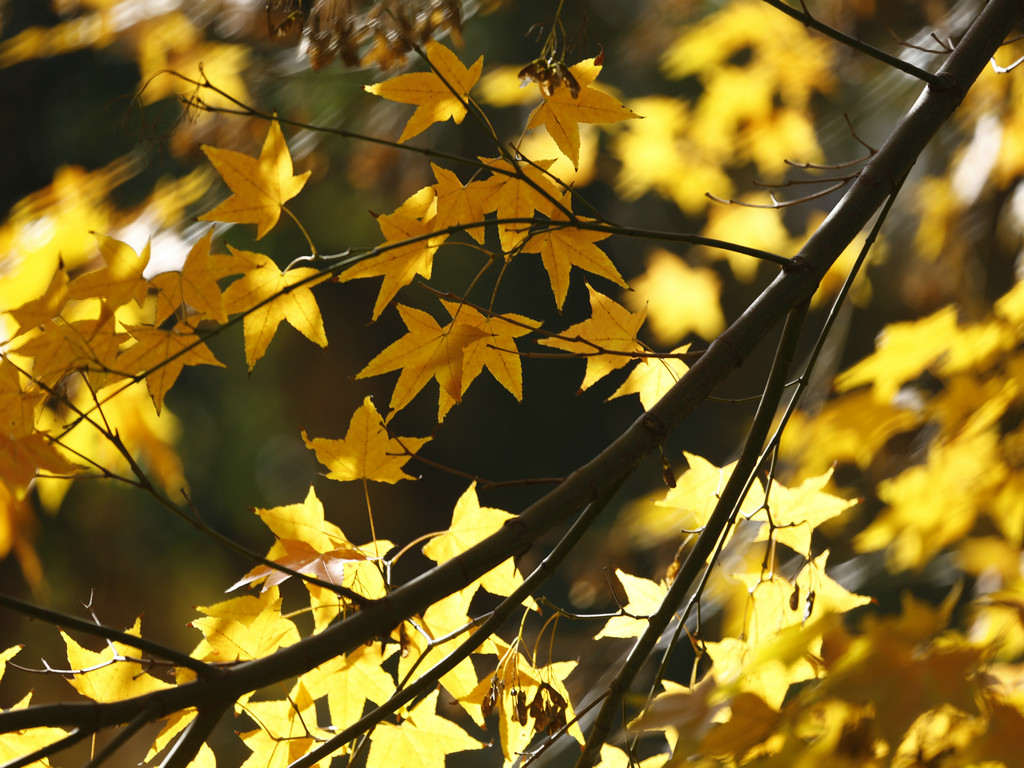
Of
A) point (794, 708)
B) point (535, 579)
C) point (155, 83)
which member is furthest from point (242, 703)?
point (155, 83)

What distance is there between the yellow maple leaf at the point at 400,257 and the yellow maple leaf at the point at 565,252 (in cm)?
8

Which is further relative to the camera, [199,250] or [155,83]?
[155,83]

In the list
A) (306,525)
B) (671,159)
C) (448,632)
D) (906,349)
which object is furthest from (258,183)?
(671,159)

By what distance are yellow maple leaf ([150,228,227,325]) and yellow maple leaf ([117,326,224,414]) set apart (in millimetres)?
14

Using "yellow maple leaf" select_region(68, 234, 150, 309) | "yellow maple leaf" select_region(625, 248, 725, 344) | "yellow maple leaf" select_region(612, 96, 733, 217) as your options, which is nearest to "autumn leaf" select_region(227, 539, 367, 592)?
"yellow maple leaf" select_region(68, 234, 150, 309)

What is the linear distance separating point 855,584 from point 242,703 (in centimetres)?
131

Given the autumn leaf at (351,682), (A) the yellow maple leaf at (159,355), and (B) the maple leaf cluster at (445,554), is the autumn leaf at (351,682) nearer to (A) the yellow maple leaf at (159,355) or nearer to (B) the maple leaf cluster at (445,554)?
(B) the maple leaf cluster at (445,554)

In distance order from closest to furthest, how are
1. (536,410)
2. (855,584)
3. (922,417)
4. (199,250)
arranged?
(199,250)
(922,417)
(855,584)
(536,410)

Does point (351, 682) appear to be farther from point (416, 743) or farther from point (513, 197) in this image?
point (513, 197)

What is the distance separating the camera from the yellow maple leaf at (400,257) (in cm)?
62

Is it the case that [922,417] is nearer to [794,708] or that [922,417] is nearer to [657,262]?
[794,708]

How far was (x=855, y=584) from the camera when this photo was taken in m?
1.56

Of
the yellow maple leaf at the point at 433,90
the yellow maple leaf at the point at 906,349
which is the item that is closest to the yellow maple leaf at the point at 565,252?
the yellow maple leaf at the point at 433,90

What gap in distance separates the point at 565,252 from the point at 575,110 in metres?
0.11
